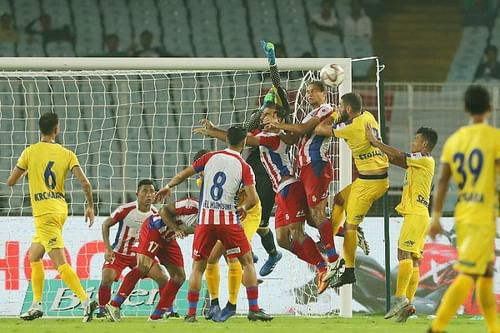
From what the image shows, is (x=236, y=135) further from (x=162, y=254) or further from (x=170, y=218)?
(x=162, y=254)

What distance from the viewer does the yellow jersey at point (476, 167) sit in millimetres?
7855

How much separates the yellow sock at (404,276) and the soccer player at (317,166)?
2.23 ft

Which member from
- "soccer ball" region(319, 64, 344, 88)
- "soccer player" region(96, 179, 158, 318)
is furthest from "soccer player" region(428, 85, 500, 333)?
"soccer player" region(96, 179, 158, 318)

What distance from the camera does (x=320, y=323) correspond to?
38.6ft

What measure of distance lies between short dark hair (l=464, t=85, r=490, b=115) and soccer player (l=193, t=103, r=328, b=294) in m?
4.62

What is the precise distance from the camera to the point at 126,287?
12.8 m

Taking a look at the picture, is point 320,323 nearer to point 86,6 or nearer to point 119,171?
point 119,171

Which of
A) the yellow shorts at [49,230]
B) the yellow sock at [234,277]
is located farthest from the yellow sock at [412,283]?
the yellow shorts at [49,230]

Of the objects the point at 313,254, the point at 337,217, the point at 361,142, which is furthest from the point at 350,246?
the point at 361,142

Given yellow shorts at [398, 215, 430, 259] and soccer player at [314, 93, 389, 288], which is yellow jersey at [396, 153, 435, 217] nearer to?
yellow shorts at [398, 215, 430, 259]

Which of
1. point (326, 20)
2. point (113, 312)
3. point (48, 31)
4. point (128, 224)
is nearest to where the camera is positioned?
point (113, 312)

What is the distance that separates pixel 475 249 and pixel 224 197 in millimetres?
4099

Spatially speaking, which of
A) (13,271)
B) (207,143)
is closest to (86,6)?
(207,143)

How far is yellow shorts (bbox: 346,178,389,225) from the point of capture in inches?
475
